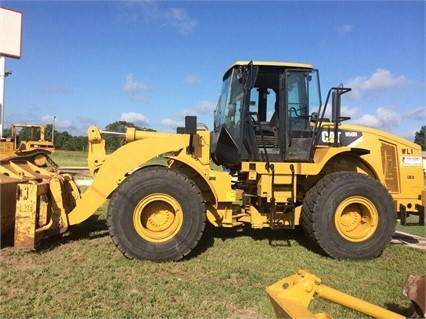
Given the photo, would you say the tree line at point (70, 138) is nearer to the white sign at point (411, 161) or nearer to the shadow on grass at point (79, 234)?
the shadow on grass at point (79, 234)

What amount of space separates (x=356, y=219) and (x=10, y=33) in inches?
762

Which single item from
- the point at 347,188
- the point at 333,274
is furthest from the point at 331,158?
the point at 333,274

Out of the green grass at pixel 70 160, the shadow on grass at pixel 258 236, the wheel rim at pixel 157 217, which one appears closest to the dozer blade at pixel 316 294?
the wheel rim at pixel 157 217

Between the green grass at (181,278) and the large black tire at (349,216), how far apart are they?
0.74 ft

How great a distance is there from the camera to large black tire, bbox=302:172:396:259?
6.03 m

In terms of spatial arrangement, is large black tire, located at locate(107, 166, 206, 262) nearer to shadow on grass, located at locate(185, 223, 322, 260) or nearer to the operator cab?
shadow on grass, located at locate(185, 223, 322, 260)

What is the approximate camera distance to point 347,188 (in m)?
6.10

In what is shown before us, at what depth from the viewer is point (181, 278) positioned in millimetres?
4984

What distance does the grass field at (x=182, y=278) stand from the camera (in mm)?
4055

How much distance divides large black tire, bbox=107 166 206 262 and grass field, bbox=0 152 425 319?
22 centimetres

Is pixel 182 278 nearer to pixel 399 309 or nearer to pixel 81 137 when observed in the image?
pixel 399 309

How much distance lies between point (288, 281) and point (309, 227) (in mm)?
2968

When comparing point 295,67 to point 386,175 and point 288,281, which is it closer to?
point 386,175

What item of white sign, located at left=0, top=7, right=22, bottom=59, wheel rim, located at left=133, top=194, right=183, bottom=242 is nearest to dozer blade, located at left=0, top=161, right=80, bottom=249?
wheel rim, located at left=133, top=194, right=183, bottom=242
